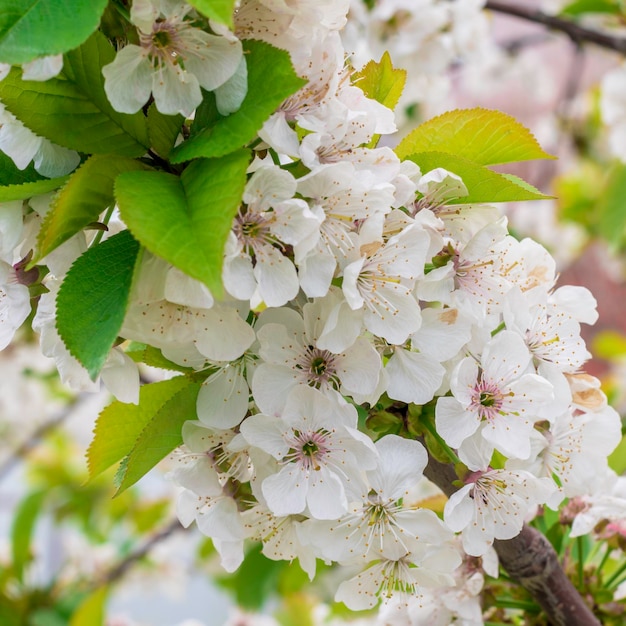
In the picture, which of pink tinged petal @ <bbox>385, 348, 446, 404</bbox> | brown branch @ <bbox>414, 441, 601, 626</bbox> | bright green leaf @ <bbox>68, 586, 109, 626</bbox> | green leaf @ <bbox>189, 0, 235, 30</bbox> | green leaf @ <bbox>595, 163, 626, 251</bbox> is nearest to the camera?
green leaf @ <bbox>189, 0, 235, 30</bbox>

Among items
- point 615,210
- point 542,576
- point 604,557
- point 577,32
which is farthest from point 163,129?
point 615,210

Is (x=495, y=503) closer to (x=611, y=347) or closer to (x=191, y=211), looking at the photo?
(x=191, y=211)

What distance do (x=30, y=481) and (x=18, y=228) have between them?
7.42 feet

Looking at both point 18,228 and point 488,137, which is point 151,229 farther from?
point 488,137

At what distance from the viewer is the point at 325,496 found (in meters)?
0.49

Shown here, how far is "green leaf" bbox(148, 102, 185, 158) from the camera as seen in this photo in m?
0.50

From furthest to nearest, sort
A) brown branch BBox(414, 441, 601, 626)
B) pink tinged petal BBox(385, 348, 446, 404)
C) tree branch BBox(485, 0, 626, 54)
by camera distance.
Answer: tree branch BBox(485, 0, 626, 54) → brown branch BBox(414, 441, 601, 626) → pink tinged petal BBox(385, 348, 446, 404)

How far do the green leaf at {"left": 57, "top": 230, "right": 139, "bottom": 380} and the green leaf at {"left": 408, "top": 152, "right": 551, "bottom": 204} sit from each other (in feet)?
0.70

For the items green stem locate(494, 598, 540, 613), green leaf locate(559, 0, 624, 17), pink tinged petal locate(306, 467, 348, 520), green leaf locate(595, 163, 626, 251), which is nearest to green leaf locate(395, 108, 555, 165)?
pink tinged petal locate(306, 467, 348, 520)

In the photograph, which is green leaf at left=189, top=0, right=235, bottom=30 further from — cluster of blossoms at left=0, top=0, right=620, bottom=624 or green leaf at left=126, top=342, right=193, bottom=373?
green leaf at left=126, top=342, right=193, bottom=373

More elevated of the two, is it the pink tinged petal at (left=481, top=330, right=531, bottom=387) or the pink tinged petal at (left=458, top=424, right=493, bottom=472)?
the pink tinged petal at (left=481, top=330, right=531, bottom=387)

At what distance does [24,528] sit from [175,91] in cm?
188

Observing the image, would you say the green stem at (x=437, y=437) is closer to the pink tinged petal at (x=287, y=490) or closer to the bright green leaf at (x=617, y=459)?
the pink tinged petal at (x=287, y=490)

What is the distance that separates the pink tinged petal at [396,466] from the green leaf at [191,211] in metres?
0.17
